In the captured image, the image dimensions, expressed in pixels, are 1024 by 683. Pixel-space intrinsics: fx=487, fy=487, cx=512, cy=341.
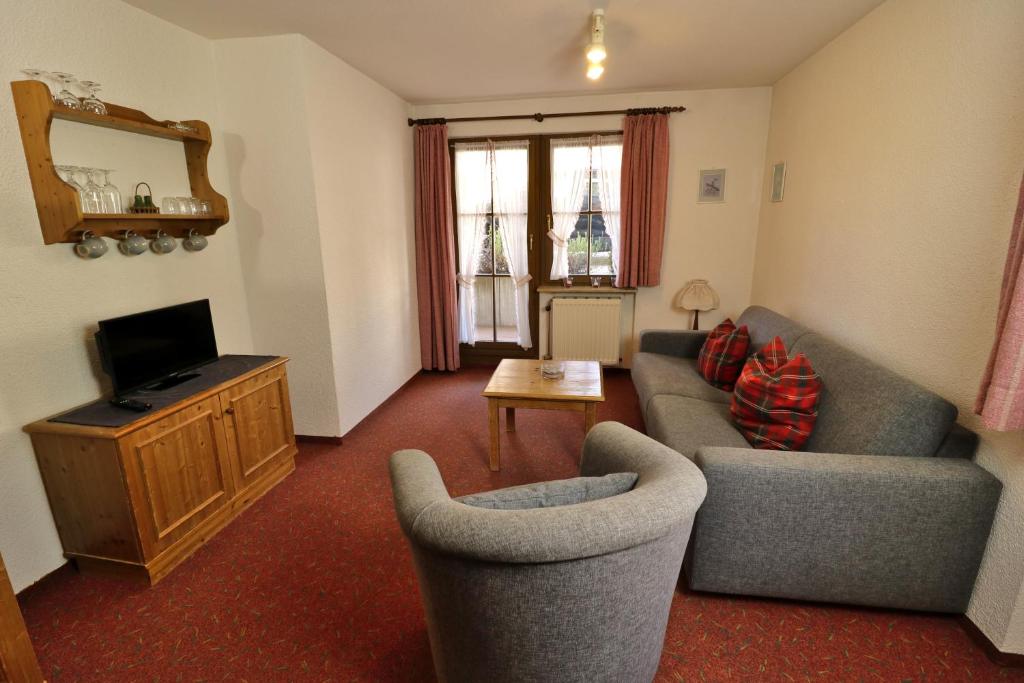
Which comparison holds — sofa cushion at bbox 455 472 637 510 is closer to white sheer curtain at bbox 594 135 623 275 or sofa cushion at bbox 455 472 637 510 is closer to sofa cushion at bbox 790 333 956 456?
sofa cushion at bbox 790 333 956 456

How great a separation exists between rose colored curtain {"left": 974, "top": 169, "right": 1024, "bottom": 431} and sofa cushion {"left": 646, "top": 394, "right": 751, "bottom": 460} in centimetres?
89

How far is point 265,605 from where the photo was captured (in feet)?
6.27

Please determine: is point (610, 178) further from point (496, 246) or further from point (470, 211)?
point (470, 211)

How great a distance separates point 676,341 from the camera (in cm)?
383

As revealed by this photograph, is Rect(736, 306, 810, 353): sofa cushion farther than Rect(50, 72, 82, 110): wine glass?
Yes

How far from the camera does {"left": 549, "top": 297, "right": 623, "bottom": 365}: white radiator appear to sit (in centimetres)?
444

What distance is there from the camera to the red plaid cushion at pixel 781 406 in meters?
2.13

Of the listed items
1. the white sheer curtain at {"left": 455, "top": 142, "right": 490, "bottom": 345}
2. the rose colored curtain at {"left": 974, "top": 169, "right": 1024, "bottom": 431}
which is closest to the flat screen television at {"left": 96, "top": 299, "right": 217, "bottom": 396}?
the white sheer curtain at {"left": 455, "top": 142, "right": 490, "bottom": 345}

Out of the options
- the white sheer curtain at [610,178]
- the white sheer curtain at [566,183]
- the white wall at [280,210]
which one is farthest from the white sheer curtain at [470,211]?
the white wall at [280,210]

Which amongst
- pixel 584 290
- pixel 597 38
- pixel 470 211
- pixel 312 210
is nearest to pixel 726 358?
pixel 584 290

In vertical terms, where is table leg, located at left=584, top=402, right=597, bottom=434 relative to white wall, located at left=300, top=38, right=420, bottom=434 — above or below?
below

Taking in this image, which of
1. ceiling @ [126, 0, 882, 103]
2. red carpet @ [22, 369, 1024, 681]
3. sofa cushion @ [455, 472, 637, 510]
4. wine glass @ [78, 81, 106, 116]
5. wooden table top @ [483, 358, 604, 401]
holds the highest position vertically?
ceiling @ [126, 0, 882, 103]

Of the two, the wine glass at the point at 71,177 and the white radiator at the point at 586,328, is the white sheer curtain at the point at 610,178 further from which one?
the wine glass at the point at 71,177

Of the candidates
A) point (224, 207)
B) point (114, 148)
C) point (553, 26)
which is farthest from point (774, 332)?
point (114, 148)
